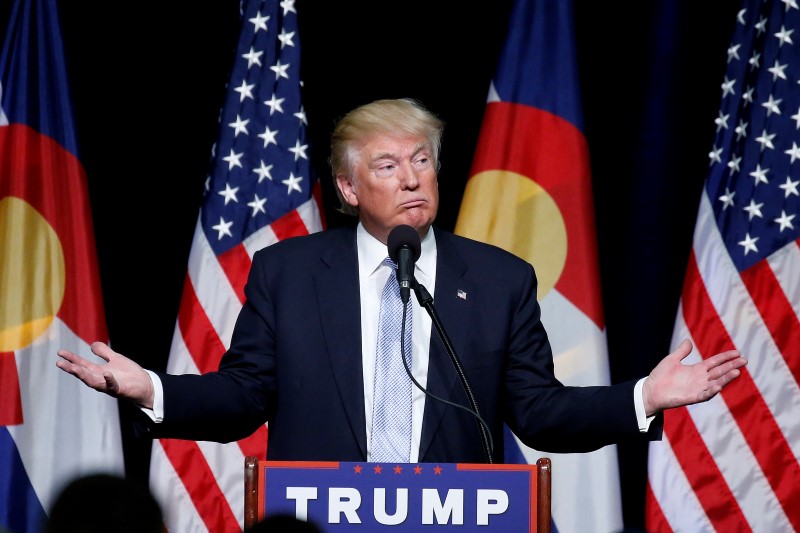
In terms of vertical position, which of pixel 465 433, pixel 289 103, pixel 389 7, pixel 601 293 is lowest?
pixel 465 433

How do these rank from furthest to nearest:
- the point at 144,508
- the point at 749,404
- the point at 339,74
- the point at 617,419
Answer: the point at 339,74, the point at 749,404, the point at 617,419, the point at 144,508

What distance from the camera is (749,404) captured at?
4152mm

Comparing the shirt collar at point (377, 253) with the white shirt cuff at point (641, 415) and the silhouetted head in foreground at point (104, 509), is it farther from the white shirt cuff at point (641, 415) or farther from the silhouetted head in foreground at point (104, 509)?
the silhouetted head in foreground at point (104, 509)

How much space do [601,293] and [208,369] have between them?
144 cm

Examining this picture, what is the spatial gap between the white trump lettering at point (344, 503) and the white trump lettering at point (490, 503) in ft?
0.73

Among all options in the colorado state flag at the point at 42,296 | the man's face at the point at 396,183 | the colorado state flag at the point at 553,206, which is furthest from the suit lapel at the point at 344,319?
the colorado state flag at the point at 42,296

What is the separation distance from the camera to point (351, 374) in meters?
2.77

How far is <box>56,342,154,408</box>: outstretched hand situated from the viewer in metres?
2.44

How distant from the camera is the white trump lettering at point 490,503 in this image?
2.21 m

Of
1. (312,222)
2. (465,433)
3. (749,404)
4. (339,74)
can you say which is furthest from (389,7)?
(465,433)

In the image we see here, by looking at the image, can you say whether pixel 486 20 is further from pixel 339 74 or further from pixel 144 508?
pixel 144 508

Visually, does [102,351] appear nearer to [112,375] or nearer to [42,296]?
[112,375]

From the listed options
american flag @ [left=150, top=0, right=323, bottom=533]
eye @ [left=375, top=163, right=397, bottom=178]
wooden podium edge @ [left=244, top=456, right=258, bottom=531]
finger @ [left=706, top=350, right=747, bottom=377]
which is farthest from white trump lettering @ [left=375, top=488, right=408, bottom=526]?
american flag @ [left=150, top=0, right=323, bottom=533]

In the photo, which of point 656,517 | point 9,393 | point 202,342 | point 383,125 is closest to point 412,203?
point 383,125
